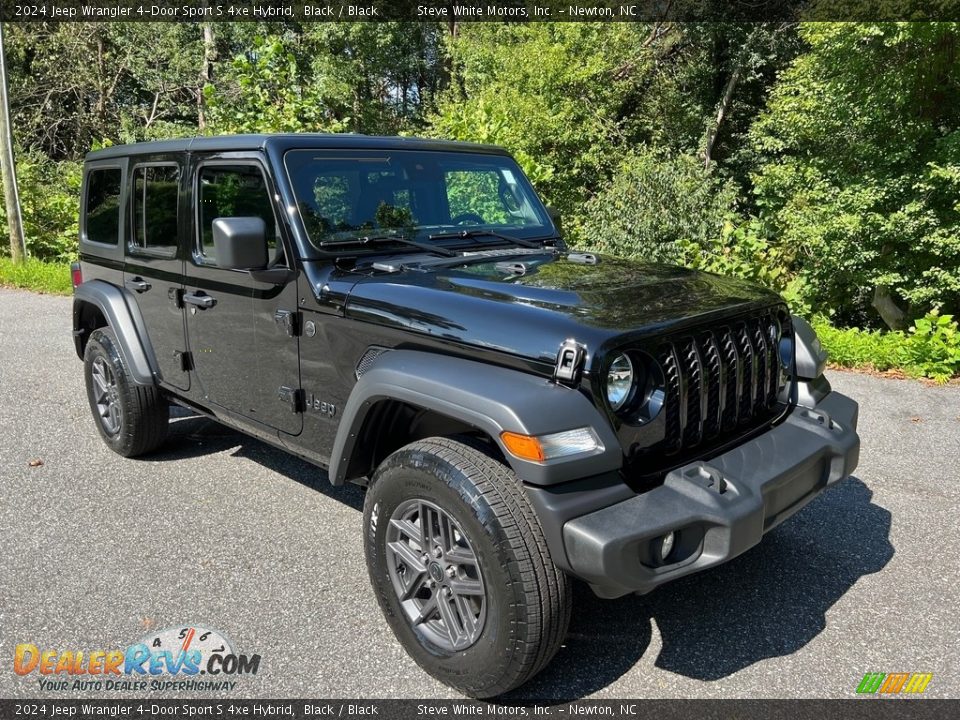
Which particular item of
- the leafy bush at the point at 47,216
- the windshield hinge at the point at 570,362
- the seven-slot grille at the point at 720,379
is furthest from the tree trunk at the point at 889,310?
the leafy bush at the point at 47,216

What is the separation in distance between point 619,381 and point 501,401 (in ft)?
1.48

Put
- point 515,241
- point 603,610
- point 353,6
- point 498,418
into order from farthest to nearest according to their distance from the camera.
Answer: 1. point 353,6
2. point 515,241
3. point 603,610
4. point 498,418

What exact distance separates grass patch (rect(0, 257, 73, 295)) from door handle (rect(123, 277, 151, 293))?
8.67 m

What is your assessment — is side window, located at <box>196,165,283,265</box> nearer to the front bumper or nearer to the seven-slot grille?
the seven-slot grille

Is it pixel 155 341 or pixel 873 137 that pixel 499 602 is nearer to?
pixel 155 341

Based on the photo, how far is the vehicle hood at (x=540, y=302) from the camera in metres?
2.63

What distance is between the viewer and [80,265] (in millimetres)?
5316

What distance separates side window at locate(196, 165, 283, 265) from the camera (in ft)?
11.5

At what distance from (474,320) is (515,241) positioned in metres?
1.36

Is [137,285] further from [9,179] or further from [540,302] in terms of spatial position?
[9,179]

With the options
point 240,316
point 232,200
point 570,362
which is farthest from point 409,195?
point 570,362

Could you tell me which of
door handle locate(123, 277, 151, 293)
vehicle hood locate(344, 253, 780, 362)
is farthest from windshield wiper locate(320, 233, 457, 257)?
door handle locate(123, 277, 151, 293)

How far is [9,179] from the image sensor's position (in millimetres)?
14336

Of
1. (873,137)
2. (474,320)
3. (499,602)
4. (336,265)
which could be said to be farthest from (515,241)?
(873,137)
